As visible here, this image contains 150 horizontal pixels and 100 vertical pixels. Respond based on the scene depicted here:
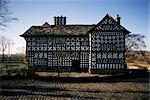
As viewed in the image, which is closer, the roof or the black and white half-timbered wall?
the roof

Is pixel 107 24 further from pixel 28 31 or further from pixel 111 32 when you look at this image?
pixel 28 31

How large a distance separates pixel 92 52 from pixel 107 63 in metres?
2.83

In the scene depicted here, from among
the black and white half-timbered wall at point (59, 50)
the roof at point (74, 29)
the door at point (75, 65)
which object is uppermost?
the roof at point (74, 29)

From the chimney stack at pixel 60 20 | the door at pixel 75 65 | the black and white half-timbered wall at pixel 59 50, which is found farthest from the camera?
the chimney stack at pixel 60 20

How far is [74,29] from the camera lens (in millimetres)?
40625

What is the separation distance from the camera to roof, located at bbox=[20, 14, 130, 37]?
3541cm

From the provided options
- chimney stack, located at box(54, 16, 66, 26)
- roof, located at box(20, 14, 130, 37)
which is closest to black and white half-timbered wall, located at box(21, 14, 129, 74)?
roof, located at box(20, 14, 130, 37)

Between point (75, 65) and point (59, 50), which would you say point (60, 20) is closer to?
point (59, 50)

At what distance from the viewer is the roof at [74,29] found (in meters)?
35.4

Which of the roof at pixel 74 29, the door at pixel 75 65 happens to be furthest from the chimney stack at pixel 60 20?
the door at pixel 75 65

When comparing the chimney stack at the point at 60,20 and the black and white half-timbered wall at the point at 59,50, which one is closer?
the black and white half-timbered wall at the point at 59,50

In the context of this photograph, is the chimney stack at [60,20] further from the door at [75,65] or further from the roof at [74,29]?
the door at [75,65]

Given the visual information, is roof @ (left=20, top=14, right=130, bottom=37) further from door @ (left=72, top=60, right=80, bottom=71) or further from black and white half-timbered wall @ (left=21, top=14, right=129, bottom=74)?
door @ (left=72, top=60, right=80, bottom=71)

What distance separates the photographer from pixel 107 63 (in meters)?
35.9
